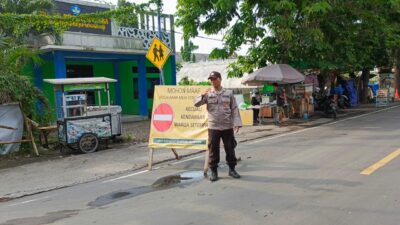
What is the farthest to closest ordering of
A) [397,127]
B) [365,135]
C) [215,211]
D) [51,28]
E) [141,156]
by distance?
[51,28] < [397,127] < [365,135] < [141,156] < [215,211]

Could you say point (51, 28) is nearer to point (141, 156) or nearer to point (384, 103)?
point (141, 156)

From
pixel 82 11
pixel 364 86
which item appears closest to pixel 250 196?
pixel 82 11

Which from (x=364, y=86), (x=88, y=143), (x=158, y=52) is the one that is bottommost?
(x=88, y=143)

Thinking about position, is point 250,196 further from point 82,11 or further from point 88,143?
point 82,11

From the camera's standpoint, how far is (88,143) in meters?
12.7

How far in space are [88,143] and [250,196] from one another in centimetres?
742

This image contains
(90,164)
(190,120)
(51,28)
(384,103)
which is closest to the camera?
(190,120)

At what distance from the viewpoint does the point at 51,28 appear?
18.4 m

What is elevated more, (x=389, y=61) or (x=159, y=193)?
(x=389, y=61)

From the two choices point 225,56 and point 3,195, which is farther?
point 225,56

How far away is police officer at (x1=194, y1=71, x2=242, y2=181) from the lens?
773 cm

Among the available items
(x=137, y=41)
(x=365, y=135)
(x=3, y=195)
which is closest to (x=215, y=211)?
(x=3, y=195)

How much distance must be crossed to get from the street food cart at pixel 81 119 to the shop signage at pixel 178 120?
3.92 m

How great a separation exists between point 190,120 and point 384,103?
21259mm
